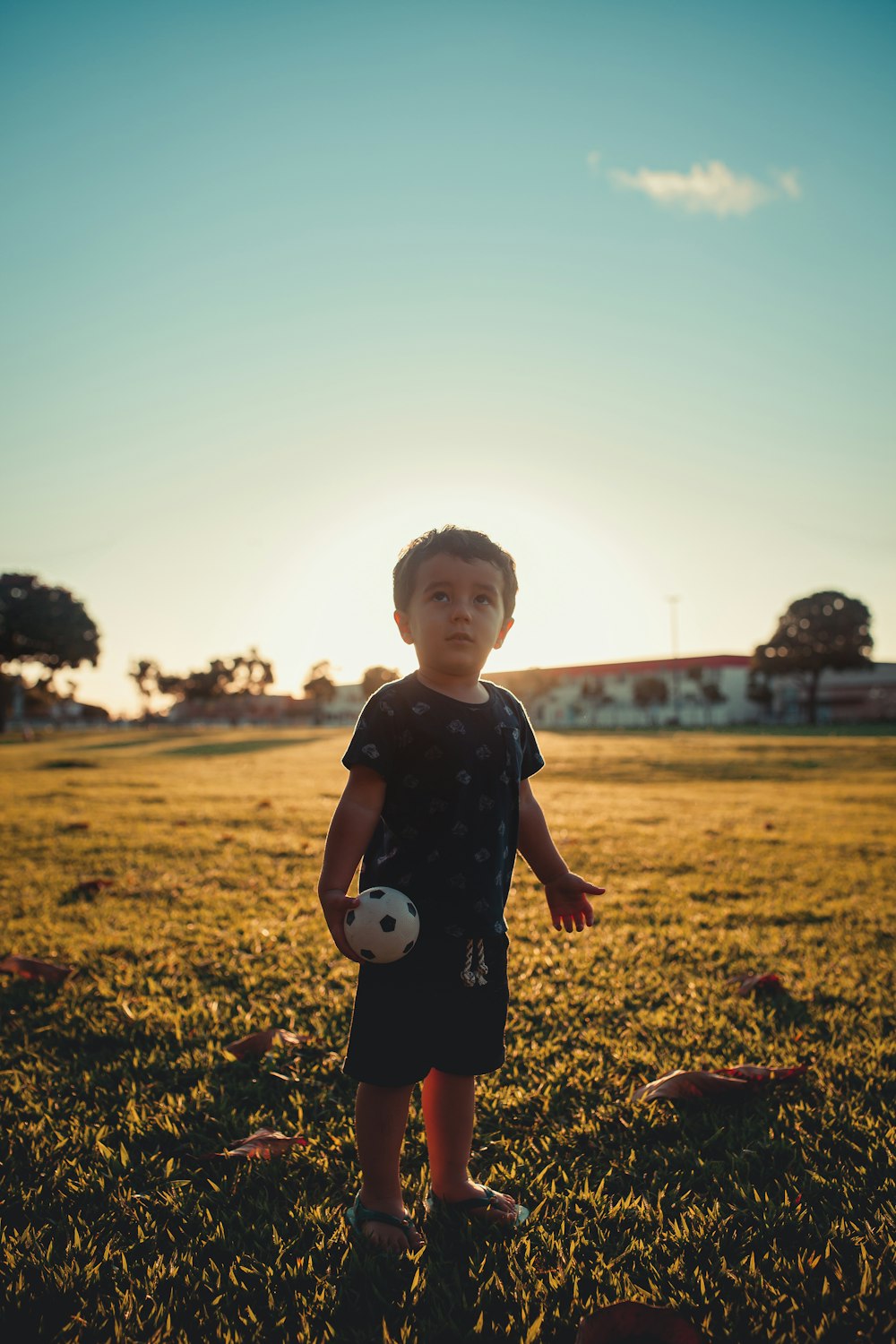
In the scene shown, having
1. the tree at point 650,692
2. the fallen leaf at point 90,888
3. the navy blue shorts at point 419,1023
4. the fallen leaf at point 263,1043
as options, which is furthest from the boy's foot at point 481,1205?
the tree at point 650,692

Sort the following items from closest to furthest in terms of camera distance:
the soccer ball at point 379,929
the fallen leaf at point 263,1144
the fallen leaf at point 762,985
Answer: the soccer ball at point 379,929 → the fallen leaf at point 263,1144 → the fallen leaf at point 762,985

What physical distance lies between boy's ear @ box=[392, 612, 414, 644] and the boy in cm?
7

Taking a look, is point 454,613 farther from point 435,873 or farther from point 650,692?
point 650,692

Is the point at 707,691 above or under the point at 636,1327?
above

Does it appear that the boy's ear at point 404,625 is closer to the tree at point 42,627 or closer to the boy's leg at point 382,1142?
the boy's leg at point 382,1142

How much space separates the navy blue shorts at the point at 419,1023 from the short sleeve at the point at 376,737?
1.63 feet

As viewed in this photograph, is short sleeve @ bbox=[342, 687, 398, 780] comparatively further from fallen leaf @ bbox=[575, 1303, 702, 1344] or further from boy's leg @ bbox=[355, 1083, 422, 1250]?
fallen leaf @ bbox=[575, 1303, 702, 1344]

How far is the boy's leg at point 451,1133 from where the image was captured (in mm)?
2025

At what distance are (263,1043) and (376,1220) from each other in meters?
1.16

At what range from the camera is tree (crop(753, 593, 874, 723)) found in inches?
2375

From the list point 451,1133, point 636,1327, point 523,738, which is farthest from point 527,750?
point 636,1327

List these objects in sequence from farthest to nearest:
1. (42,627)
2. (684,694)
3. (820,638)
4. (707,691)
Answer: (684,694) < (707,691) < (820,638) < (42,627)

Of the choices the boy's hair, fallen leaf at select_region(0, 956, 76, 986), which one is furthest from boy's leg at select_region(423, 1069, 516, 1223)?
fallen leaf at select_region(0, 956, 76, 986)

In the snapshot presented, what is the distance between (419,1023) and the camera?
197cm
